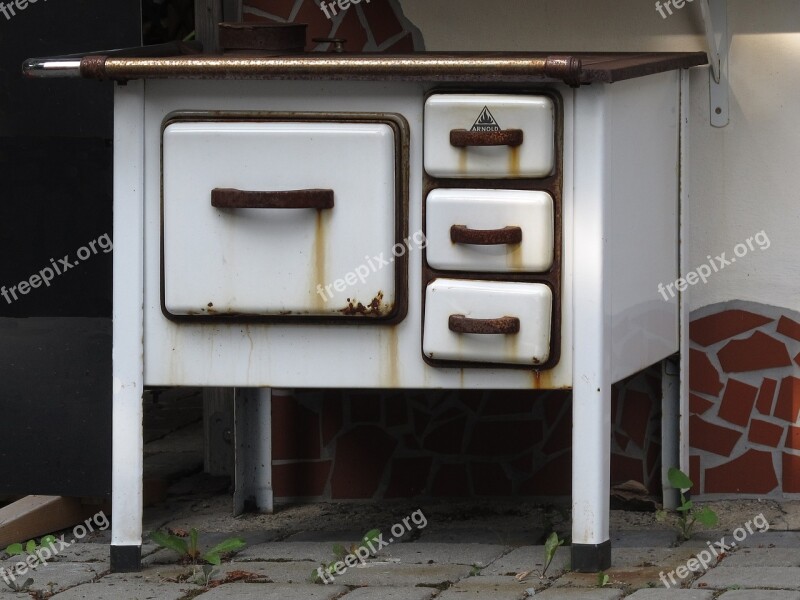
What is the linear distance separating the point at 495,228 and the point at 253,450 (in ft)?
4.54

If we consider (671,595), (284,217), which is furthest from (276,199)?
(671,595)

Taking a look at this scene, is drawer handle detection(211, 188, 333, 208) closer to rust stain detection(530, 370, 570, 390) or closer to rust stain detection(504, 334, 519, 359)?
rust stain detection(504, 334, 519, 359)

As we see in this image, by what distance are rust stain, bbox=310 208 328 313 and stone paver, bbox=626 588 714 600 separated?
1.00 m

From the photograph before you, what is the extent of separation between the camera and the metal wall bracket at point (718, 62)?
413 cm

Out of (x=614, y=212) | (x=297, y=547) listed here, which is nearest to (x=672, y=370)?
(x=614, y=212)

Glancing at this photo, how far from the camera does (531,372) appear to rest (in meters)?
3.47

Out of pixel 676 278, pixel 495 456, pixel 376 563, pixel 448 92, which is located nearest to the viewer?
pixel 448 92

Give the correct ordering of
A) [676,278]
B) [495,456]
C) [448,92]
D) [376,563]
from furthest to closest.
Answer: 1. [495,456]
2. [676,278]
3. [376,563]
4. [448,92]

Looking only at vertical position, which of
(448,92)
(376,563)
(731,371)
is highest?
(448,92)

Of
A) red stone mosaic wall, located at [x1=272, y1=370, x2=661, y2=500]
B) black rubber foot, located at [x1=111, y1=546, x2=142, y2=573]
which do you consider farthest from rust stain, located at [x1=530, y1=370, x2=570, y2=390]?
black rubber foot, located at [x1=111, y1=546, x2=142, y2=573]

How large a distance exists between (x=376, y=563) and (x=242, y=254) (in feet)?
2.93

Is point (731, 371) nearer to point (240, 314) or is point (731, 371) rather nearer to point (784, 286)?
point (784, 286)

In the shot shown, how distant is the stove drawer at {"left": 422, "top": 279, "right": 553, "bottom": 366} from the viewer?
3.41 metres

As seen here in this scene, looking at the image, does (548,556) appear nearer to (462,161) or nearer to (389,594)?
(389,594)
